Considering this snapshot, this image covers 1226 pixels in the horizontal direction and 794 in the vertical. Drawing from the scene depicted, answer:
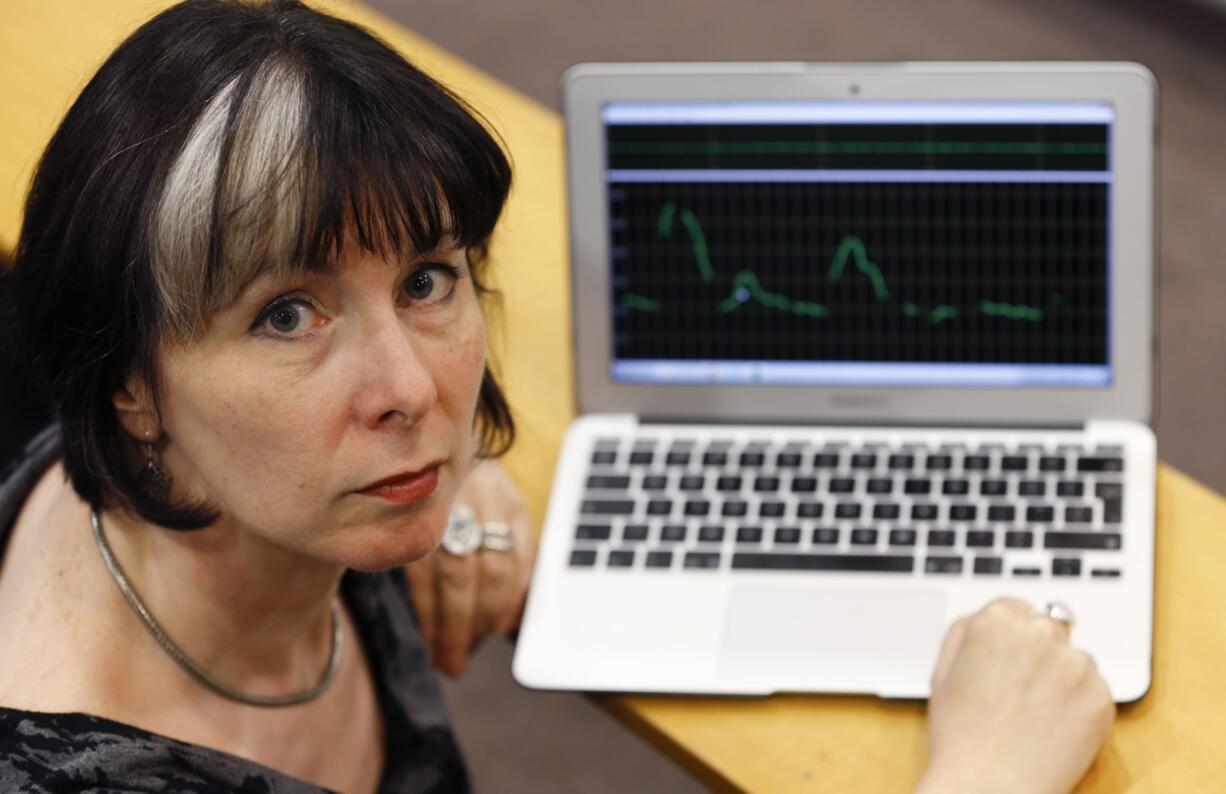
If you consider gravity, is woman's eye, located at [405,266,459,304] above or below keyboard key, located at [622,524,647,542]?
above

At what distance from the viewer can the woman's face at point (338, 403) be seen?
3.11 feet

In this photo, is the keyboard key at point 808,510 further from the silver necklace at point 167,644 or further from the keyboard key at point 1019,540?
the silver necklace at point 167,644

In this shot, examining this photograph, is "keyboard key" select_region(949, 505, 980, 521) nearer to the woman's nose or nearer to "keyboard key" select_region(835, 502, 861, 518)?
"keyboard key" select_region(835, 502, 861, 518)

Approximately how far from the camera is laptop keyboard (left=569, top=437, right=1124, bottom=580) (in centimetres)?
125

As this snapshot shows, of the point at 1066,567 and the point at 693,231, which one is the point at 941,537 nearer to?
the point at 1066,567

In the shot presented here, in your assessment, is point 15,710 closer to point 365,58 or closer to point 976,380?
point 365,58

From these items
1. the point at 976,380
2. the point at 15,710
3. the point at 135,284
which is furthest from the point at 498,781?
the point at 135,284

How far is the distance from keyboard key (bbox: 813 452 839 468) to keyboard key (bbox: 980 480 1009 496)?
0.38 ft

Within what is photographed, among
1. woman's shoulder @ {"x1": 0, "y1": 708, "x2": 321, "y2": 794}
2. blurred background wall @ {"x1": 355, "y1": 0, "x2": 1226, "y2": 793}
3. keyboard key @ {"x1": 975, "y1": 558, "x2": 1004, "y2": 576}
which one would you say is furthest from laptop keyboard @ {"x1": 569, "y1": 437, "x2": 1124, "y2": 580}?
blurred background wall @ {"x1": 355, "y1": 0, "x2": 1226, "y2": 793}

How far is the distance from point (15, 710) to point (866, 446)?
2.20 ft

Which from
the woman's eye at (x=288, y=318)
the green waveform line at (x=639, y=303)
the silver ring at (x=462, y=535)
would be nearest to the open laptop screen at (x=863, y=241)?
the green waveform line at (x=639, y=303)

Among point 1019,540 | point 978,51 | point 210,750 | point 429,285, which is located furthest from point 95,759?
point 978,51

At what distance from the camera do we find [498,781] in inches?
84.4

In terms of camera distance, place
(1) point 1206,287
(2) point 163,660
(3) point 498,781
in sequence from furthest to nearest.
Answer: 1. (1) point 1206,287
2. (3) point 498,781
3. (2) point 163,660
